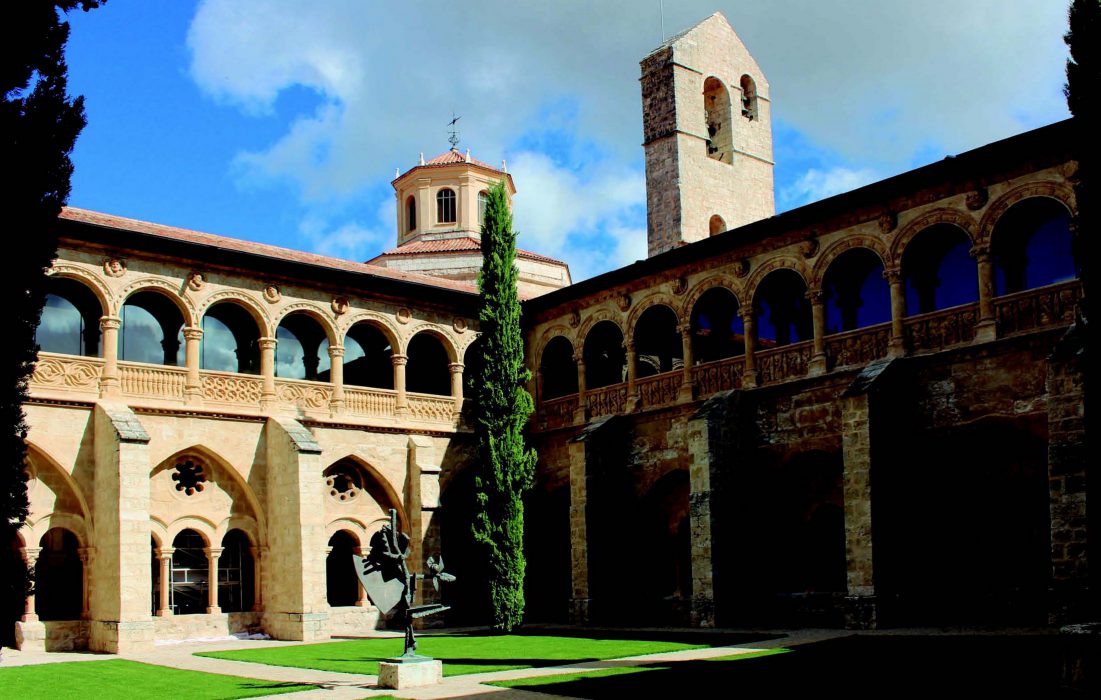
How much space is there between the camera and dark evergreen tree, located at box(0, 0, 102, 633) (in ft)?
33.9

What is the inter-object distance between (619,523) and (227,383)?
844 cm

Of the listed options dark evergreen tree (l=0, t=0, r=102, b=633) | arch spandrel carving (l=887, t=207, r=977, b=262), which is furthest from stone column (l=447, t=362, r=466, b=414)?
dark evergreen tree (l=0, t=0, r=102, b=633)

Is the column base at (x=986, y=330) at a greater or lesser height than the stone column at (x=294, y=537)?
greater

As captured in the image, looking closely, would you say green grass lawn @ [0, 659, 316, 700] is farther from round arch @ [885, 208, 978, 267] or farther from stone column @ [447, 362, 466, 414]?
round arch @ [885, 208, 978, 267]

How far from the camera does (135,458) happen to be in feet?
64.7

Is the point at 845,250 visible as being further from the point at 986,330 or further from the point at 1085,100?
the point at 1085,100

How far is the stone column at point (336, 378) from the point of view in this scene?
24.0 m

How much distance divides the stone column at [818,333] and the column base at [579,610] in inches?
259

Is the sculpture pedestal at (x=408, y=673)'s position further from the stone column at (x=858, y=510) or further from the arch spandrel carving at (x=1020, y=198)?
the arch spandrel carving at (x=1020, y=198)

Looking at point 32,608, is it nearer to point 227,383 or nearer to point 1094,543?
point 227,383

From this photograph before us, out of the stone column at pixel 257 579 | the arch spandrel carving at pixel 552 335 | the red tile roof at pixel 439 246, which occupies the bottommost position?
the stone column at pixel 257 579

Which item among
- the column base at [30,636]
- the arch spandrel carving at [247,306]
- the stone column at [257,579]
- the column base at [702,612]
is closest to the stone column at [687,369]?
the column base at [702,612]

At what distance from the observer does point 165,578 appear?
21.4 meters

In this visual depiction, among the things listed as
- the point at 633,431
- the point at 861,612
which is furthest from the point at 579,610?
the point at 861,612
